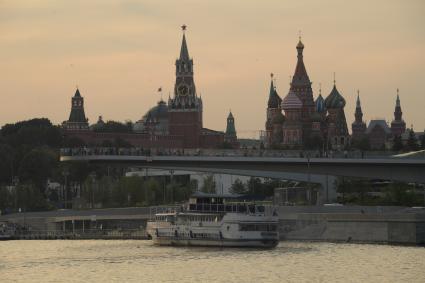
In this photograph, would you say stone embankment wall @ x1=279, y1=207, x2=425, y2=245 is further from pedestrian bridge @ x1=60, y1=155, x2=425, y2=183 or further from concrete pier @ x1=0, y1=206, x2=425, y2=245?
pedestrian bridge @ x1=60, y1=155, x2=425, y2=183

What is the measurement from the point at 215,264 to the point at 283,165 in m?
55.9

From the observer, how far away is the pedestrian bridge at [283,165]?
16088 centimetres

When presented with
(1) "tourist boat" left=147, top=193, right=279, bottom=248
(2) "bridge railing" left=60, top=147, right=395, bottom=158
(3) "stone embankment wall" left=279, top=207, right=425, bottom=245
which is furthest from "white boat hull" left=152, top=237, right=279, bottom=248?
(2) "bridge railing" left=60, top=147, right=395, bottom=158

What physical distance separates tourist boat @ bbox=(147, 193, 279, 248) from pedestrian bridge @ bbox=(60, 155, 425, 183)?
79.6 ft

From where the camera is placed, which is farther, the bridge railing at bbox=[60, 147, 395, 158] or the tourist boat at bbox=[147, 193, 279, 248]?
the bridge railing at bbox=[60, 147, 395, 158]

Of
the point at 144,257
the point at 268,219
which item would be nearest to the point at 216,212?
the point at 268,219

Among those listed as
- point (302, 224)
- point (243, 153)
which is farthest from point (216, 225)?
point (243, 153)

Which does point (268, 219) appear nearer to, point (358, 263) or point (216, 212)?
point (216, 212)

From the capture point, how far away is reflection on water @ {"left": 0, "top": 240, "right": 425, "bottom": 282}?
346ft

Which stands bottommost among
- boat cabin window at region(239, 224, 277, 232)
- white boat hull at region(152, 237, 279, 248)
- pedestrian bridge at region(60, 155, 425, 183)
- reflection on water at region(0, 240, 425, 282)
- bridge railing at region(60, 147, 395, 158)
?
reflection on water at region(0, 240, 425, 282)

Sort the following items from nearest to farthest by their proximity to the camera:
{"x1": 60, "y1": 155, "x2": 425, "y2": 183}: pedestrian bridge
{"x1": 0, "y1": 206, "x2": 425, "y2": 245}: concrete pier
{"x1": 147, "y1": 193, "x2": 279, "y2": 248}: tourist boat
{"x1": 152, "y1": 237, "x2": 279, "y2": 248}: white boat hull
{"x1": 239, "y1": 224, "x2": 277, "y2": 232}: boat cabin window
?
{"x1": 152, "y1": 237, "x2": 279, "y2": 248}: white boat hull < {"x1": 147, "y1": 193, "x2": 279, "y2": 248}: tourist boat < {"x1": 239, "y1": 224, "x2": 277, "y2": 232}: boat cabin window < {"x1": 0, "y1": 206, "x2": 425, "y2": 245}: concrete pier < {"x1": 60, "y1": 155, "x2": 425, "y2": 183}: pedestrian bridge

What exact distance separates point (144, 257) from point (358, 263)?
17.6 meters

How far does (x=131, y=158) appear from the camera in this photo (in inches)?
7003

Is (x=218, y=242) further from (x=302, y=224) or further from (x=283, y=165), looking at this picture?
(x=283, y=165)
